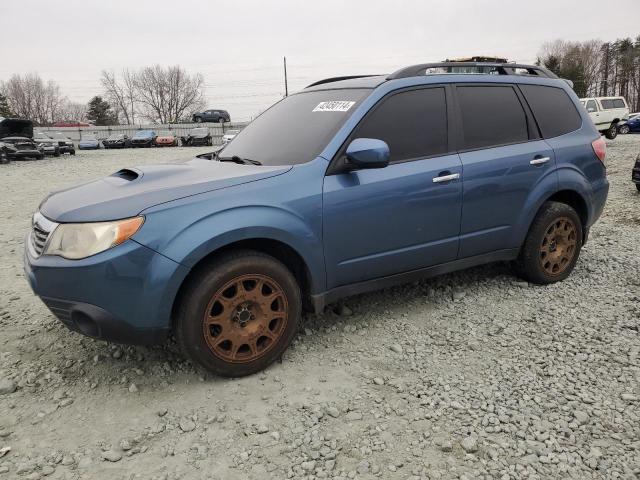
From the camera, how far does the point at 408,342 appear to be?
320 cm

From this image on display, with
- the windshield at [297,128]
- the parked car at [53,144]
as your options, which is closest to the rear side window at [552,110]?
the windshield at [297,128]

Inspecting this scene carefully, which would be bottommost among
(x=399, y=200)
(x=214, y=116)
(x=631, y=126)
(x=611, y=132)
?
(x=399, y=200)

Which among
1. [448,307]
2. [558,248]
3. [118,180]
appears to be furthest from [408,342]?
[118,180]

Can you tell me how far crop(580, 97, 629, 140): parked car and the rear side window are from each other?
68.9 feet

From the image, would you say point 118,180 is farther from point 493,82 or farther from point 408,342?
point 493,82

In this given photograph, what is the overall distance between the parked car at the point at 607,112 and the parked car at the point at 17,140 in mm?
25014

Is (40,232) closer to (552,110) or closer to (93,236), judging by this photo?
(93,236)

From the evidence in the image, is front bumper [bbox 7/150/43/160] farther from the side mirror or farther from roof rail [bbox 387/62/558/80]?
the side mirror

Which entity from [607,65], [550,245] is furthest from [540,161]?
[607,65]

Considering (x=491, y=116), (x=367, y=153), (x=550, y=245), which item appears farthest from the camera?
(x=550, y=245)

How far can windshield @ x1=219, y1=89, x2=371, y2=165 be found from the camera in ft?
10.2

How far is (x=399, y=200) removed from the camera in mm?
3127

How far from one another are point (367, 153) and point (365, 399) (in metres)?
1.41

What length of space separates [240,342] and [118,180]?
4.25 feet
